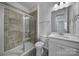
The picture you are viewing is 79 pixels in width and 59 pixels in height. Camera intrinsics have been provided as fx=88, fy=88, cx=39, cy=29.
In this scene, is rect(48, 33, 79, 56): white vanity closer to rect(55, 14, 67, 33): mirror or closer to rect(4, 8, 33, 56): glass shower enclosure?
rect(55, 14, 67, 33): mirror

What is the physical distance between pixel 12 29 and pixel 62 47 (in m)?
0.77

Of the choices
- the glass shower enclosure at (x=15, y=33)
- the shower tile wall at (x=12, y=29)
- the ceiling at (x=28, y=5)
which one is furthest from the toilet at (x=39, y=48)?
the ceiling at (x=28, y=5)

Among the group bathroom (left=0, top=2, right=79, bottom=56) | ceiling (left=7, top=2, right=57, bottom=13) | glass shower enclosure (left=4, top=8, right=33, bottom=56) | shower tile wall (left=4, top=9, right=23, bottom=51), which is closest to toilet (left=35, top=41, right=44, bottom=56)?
bathroom (left=0, top=2, right=79, bottom=56)

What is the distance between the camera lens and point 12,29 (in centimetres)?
129

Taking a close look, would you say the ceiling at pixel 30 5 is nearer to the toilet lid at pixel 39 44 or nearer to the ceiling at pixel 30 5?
the ceiling at pixel 30 5

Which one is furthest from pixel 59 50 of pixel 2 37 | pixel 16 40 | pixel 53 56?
pixel 2 37

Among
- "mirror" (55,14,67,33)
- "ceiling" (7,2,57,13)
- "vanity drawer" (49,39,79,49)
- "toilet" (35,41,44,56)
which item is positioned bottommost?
"toilet" (35,41,44,56)

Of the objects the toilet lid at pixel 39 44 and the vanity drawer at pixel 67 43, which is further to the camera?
the toilet lid at pixel 39 44

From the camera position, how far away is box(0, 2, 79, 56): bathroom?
1.24 metres

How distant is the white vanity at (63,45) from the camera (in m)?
1.21

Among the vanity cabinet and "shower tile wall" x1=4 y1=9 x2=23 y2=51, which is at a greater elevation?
"shower tile wall" x1=4 y1=9 x2=23 y2=51

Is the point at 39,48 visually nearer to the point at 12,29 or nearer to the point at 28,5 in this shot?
the point at 12,29

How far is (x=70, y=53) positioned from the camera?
4.09 ft

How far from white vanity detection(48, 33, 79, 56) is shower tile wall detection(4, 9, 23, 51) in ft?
1.59
